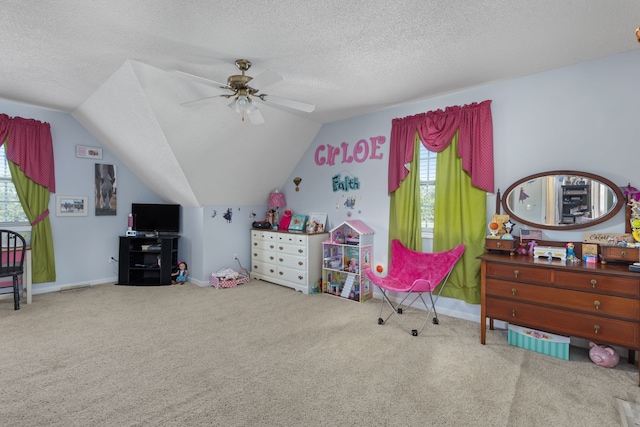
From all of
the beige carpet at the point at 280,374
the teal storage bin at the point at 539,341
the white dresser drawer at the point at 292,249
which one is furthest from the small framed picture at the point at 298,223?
the teal storage bin at the point at 539,341

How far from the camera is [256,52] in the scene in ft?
8.81

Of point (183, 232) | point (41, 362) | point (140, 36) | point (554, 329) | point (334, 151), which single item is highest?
point (140, 36)

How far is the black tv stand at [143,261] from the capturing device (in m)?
4.89

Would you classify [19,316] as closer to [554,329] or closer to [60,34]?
[60,34]

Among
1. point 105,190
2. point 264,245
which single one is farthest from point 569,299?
point 105,190

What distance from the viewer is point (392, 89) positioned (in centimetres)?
350

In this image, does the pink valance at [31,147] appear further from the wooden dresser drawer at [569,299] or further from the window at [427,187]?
the wooden dresser drawer at [569,299]

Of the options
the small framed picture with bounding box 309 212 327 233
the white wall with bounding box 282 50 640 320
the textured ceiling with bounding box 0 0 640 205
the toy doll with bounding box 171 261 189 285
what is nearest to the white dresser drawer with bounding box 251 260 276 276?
the small framed picture with bounding box 309 212 327 233

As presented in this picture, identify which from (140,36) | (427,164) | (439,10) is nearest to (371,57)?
(439,10)

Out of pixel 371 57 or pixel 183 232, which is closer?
pixel 371 57

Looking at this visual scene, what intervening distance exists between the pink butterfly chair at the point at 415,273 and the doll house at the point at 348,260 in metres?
0.40

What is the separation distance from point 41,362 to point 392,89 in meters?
3.98

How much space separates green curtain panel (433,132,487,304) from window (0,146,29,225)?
17.5 feet

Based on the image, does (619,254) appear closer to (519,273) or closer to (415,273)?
(519,273)
